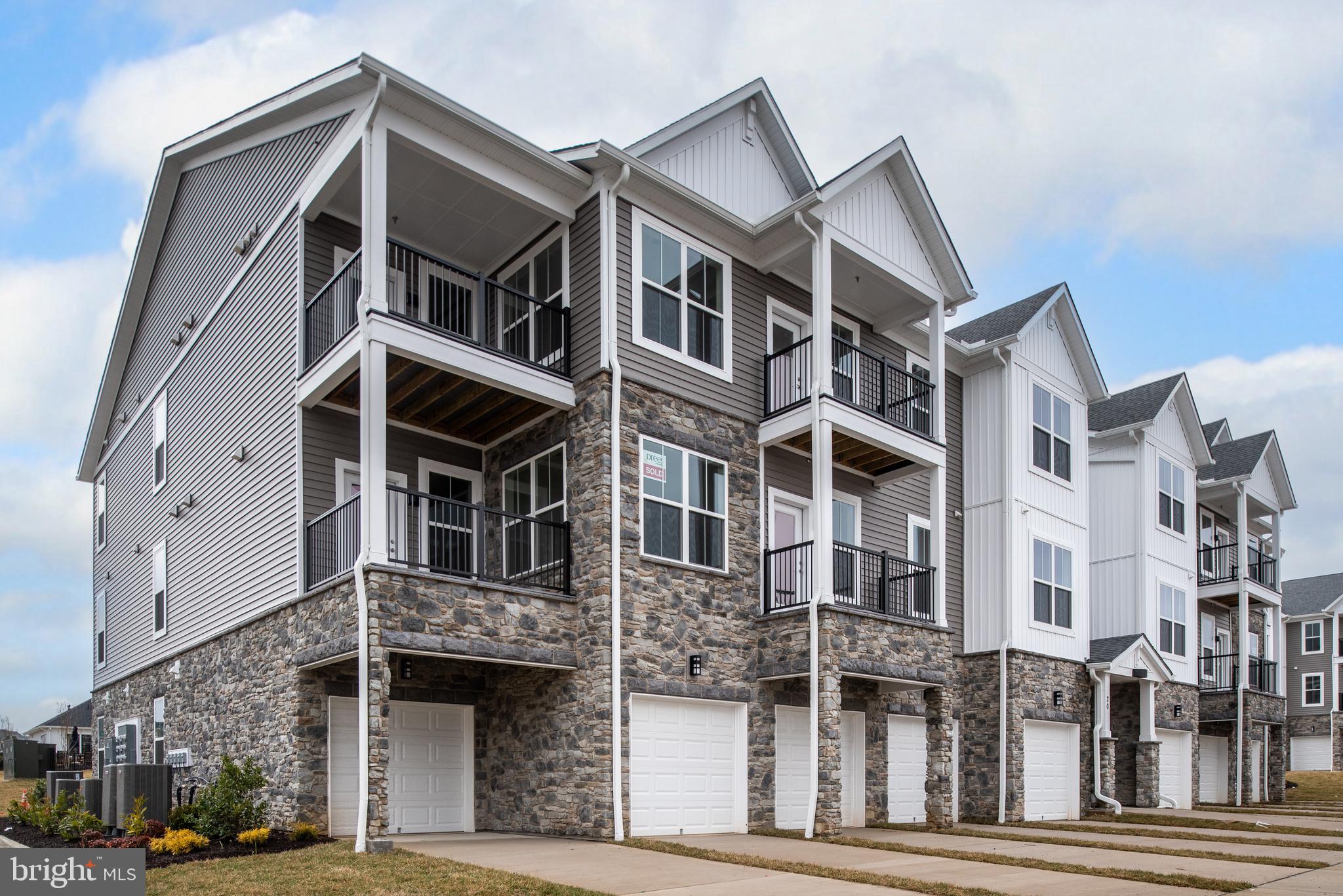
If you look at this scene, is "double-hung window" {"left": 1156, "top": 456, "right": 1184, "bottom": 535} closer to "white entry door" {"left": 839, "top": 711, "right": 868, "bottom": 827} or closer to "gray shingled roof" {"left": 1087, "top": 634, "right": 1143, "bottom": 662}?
"gray shingled roof" {"left": 1087, "top": 634, "right": 1143, "bottom": 662}

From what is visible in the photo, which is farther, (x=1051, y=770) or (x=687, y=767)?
(x=1051, y=770)

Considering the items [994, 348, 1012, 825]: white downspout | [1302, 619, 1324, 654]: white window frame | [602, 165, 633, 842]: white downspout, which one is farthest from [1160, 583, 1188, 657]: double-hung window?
[1302, 619, 1324, 654]: white window frame

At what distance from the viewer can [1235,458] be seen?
3119cm

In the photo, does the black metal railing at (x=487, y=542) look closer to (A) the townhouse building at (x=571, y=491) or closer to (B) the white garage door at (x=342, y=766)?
(A) the townhouse building at (x=571, y=491)

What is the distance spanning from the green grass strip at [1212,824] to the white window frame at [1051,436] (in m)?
5.54

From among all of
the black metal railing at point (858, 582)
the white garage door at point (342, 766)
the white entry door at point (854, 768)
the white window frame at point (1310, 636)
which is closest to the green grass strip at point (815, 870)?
the white garage door at point (342, 766)

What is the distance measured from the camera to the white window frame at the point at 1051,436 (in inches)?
888

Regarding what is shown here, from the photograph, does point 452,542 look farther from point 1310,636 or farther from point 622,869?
point 1310,636

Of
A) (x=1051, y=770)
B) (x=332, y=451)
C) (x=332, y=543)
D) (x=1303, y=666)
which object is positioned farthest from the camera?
(x=1303, y=666)

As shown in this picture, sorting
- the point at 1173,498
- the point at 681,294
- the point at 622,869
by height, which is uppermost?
the point at 681,294

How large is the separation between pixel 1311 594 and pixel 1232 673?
22823 mm

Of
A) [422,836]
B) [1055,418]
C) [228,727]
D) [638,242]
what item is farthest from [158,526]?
[1055,418]

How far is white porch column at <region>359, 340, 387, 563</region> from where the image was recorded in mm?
13031

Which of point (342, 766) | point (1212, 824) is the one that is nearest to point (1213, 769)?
point (1212, 824)
